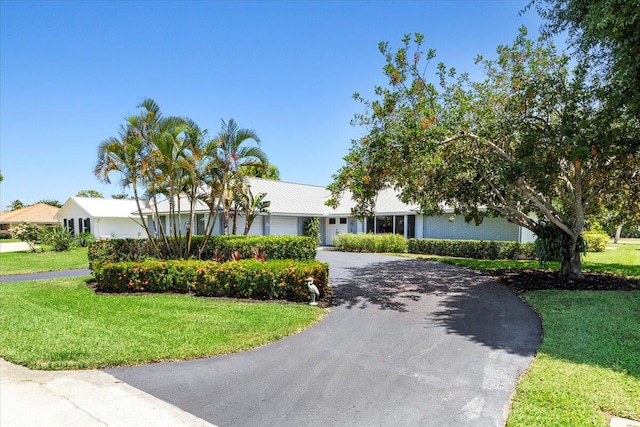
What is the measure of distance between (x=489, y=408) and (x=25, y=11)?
13.5 metres

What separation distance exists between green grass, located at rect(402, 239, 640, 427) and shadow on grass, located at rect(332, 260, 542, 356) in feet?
1.35

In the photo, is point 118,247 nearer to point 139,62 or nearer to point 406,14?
point 139,62

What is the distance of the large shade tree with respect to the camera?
9.56 m

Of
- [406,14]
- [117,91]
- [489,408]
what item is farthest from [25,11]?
[489,408]

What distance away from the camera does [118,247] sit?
46.1 ft

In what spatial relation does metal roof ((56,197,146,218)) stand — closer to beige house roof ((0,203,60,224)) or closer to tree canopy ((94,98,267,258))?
beige house roof ((0,203,60,224))

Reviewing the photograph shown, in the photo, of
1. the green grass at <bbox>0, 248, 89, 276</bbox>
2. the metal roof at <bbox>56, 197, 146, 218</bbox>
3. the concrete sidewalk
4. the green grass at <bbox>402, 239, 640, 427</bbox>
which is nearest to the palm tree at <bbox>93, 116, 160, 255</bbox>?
the green grass at <bbox>0, 248, 89, 276</bbox>

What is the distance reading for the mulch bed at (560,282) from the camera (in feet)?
35.6

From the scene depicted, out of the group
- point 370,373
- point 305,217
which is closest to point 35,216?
point 305,217

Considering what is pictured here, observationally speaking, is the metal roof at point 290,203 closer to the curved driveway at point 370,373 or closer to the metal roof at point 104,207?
the metal roof at point 104,207

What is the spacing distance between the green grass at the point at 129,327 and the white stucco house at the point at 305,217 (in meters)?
11.2

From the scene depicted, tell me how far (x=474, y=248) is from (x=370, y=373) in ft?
57.4

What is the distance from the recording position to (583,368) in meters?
5.06

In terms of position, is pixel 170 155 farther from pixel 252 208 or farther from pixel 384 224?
pixel 384 224
